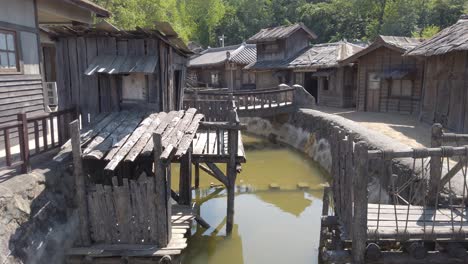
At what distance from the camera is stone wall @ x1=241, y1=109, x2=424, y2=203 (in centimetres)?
915

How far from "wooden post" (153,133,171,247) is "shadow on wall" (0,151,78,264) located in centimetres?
154

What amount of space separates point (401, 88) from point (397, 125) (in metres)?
5.00

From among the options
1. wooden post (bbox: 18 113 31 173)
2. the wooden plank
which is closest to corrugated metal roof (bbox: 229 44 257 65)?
the wooden plank

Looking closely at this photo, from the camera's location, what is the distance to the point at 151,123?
24.4 ft

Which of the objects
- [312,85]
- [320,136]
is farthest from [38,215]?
[312,85]

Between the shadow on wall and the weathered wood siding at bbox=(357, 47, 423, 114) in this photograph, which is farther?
the weathered wood siding at bbox=(357, 47, 423, 114)

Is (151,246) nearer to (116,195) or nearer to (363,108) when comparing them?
(116,195)

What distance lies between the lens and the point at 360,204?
4.93 m

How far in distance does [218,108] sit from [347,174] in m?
9.34

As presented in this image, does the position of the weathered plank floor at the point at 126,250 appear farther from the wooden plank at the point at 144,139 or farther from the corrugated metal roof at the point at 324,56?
the corrugated metal roof at the point at 324,56

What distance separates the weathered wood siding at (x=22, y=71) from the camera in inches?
321

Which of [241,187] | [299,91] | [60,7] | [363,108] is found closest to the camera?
[60,7]

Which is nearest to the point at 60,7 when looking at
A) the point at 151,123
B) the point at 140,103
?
the point at 140,103

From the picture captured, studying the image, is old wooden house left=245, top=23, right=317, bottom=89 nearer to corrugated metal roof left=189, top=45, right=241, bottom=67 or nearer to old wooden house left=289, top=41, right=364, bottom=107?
old wooden house left=289, top=41, right=364, bottom=107
